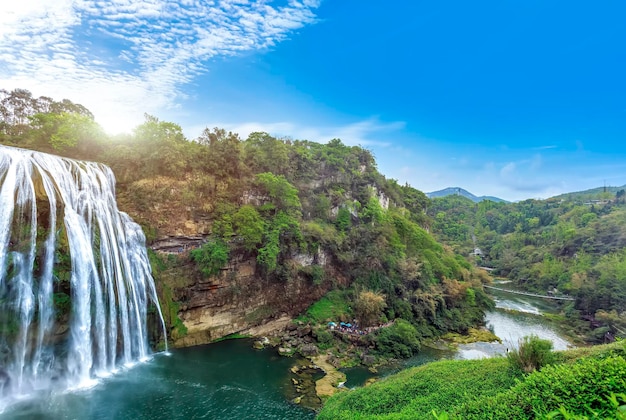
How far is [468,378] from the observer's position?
29.7 feet

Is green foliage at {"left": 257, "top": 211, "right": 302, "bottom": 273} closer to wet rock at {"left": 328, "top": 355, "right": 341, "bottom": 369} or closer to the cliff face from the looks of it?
the cliff face

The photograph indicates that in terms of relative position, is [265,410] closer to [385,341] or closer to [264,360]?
[264,360]

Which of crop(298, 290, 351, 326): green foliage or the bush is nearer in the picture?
the bush

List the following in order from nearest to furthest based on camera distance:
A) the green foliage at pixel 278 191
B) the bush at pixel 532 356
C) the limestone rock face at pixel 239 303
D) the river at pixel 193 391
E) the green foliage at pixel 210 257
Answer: the bush at pixel 532 356, the river at pixel 193 391, the green foliage at pixel 210 257, the limestone rock face at pixel 239 303, the green foliage at pixel 278 191

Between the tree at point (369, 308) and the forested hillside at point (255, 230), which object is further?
the tree at point (369, 308)

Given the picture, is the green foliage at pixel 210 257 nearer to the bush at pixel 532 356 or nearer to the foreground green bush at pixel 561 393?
the bush at pixel 532 356

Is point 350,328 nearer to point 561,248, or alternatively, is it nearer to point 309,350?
point 309,350

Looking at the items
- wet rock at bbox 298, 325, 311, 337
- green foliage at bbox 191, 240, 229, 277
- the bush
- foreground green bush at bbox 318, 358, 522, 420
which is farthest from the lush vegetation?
green foliage at bbox 191, 240, 229, 277

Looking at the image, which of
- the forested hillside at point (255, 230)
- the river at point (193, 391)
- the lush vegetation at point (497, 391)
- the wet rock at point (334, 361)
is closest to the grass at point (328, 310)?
the forested hillside at point (255, 230)

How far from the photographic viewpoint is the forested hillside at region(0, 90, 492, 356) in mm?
19875

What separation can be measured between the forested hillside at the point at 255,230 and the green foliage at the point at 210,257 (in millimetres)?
66

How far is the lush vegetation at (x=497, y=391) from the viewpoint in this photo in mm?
5230

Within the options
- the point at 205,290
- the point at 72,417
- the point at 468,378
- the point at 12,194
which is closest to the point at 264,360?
the point at 205,290

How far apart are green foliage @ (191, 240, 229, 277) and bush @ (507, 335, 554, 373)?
16.0 meters
